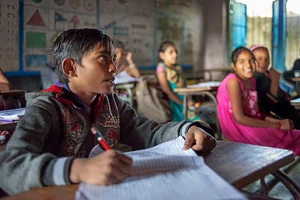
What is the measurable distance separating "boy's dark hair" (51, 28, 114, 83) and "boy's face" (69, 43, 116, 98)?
0.02 meters

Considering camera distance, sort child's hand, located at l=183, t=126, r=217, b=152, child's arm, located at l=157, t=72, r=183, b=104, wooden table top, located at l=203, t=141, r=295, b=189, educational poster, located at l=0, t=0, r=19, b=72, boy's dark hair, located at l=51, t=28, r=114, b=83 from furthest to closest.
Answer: child's arm, located at l=157, t=72, r=183, b=104, educational poster, located at l=0, t=0, r=19, b=72, boy's dark hair, located at l=51, t=28, r=114, b=83, child's hand, located at l=183, t=126, r=217, b=152, wooden table top, located at l=203, t=141, r=295, b=189

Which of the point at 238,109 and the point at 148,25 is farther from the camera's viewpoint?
the point at 148,25

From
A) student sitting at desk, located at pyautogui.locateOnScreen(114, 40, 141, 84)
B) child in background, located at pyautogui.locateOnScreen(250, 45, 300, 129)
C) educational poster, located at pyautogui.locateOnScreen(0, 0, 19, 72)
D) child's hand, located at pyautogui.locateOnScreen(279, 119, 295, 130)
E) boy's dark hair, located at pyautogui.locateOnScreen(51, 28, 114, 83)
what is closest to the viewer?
boy's dark hair, located at pyautogui.locateOnScreen(51, 28, 114, 83)

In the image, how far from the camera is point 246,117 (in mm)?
2580

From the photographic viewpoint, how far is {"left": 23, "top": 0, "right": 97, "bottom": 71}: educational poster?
13.4 feet

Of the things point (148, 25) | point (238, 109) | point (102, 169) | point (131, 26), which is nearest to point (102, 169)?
point (102, 169)

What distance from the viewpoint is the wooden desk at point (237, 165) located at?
73 centimetres

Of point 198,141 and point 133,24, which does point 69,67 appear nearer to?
point 198,141

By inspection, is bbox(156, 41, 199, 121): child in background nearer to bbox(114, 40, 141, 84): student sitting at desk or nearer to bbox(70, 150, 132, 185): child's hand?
bbox(114, 40, 141, 84): student sitting at desk

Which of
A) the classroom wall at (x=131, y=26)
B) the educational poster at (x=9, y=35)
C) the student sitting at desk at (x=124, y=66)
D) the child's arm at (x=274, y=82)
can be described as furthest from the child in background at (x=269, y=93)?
the educational poster at (x=9, y=35)

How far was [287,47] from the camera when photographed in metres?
7.12

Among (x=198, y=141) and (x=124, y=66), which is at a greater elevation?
(x=124, y=66)

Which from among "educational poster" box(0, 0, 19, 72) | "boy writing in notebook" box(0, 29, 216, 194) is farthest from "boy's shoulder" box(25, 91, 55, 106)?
"educational poster" box(0, 0, 19, 72)

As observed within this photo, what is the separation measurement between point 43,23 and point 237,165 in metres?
3.80
